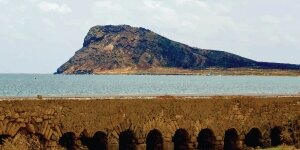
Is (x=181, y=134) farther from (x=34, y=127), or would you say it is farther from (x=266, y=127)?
(x=34, y=127)

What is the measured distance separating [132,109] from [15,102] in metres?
4.66

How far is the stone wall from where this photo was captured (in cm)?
1943

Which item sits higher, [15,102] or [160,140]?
[15,102]

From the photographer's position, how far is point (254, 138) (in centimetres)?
2566

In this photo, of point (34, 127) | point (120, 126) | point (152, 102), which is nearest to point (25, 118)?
point (34, 127)

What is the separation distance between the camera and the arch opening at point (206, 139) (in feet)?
78.5

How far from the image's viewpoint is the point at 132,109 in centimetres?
2167

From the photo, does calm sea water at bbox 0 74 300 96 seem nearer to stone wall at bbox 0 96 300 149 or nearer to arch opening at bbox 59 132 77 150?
stone wall at bbox 0 96 300 149

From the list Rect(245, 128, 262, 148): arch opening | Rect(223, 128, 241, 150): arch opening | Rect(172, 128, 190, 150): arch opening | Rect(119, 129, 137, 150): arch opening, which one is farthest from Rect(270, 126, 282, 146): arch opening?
Rect(119, 129, 137, 150): arch opening

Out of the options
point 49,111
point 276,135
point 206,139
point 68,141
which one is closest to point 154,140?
point 206,139

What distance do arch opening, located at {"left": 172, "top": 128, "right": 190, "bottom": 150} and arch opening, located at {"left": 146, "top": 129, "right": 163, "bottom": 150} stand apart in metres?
1.11

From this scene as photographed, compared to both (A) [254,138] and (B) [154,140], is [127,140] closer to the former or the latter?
(B) [154,140]

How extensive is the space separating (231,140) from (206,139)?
1.30 metres

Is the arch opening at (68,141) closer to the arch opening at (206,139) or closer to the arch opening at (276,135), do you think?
the arch opening at (206,139)
